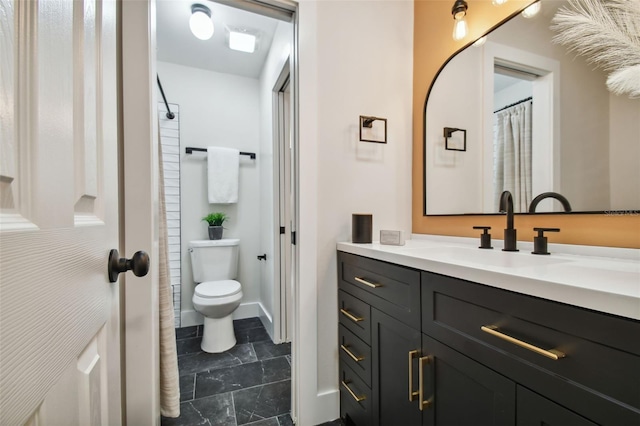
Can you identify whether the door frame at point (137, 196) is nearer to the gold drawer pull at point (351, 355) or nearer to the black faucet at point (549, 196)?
the gold drawer pull at point (351, 355)

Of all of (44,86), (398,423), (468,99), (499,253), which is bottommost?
(398,423)

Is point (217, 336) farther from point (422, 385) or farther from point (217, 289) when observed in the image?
point (422, 385)

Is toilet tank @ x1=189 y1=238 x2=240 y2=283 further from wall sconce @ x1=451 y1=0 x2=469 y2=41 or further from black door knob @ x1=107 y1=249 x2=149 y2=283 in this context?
wall sconce @ x1=451 y1=0 x2=469 y2=41

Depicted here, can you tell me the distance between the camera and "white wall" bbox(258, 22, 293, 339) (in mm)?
2016

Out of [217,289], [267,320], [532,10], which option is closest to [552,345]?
[532,10]

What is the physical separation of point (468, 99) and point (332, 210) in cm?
93

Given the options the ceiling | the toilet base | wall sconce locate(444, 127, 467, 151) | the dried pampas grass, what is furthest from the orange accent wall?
the toilet base

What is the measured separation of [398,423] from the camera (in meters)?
0.93

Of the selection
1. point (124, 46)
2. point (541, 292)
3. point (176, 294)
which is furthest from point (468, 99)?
point (176, 294)

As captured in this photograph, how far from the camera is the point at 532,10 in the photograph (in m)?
1.05

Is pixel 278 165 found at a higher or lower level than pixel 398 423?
higher

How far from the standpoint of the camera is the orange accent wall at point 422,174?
34.3 inches

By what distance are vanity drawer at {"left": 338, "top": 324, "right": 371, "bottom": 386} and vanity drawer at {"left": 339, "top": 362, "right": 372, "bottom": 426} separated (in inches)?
1.3

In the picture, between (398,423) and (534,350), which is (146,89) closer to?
(534,350)
